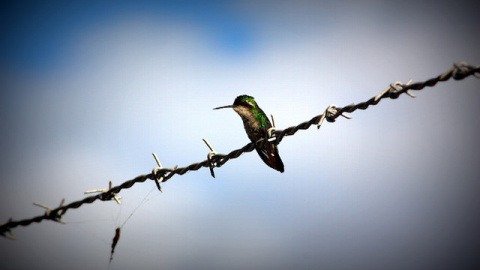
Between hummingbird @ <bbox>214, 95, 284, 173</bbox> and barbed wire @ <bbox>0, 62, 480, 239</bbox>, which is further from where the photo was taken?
hummingbird @ <bbox>214, 95, 284, 173</bbox>

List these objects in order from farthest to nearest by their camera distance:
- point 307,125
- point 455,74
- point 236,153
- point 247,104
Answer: point 247,104
point 236,153
point 307,125
point 455,74

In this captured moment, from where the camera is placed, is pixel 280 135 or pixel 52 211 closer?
pixel 280 135

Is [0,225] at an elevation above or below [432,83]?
below

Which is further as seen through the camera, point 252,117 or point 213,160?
point 252,117

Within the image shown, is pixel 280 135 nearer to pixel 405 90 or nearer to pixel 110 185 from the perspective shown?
pixel 405 90

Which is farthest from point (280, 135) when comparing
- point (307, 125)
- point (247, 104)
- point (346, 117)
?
point (247, 104)

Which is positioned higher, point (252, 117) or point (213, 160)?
point (252, 117)

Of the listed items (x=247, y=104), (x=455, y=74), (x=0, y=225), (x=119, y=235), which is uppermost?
(x=247, y=104)

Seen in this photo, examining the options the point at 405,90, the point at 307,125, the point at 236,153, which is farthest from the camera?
the point at 236,153

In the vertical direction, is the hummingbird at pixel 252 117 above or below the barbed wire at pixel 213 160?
above

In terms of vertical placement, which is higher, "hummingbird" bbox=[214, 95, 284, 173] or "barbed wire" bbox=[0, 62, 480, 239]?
"hummingbird" bbox=[214, 95, 284, 173]

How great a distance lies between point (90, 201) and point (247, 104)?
382 cm

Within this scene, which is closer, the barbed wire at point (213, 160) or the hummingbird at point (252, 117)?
the barbed wire at point (213, 160)

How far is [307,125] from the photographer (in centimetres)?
348
